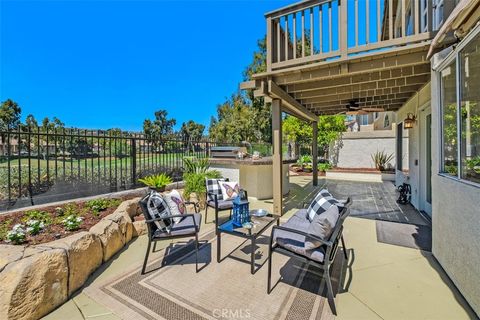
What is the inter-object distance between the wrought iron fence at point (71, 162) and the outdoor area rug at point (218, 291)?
285 centimetres

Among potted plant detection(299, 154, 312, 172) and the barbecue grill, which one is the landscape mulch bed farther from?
potted plant detection(299, 154, 312, 172)

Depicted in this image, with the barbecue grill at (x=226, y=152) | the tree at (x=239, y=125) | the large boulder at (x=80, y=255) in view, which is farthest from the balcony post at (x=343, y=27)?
the tree at (x=239, y=125)

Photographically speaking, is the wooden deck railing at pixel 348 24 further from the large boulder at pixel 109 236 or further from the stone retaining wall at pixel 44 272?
the stone retaining wall at pixel 44 272

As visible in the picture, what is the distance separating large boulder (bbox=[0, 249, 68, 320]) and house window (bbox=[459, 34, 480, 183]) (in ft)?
14.1

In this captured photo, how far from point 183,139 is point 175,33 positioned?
9.92 m

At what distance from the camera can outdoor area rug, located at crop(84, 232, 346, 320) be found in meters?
2.12

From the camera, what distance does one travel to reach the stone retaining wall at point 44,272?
75.4 inches

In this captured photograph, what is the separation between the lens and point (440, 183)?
296cm

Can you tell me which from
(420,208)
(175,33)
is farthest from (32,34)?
(420,208)

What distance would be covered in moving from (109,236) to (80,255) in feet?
2.05

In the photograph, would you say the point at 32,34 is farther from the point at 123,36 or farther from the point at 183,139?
the point at 183,139

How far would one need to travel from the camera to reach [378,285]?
253cm

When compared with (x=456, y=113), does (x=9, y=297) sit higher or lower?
lower

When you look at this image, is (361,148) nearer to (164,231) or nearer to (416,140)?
(416,140)
